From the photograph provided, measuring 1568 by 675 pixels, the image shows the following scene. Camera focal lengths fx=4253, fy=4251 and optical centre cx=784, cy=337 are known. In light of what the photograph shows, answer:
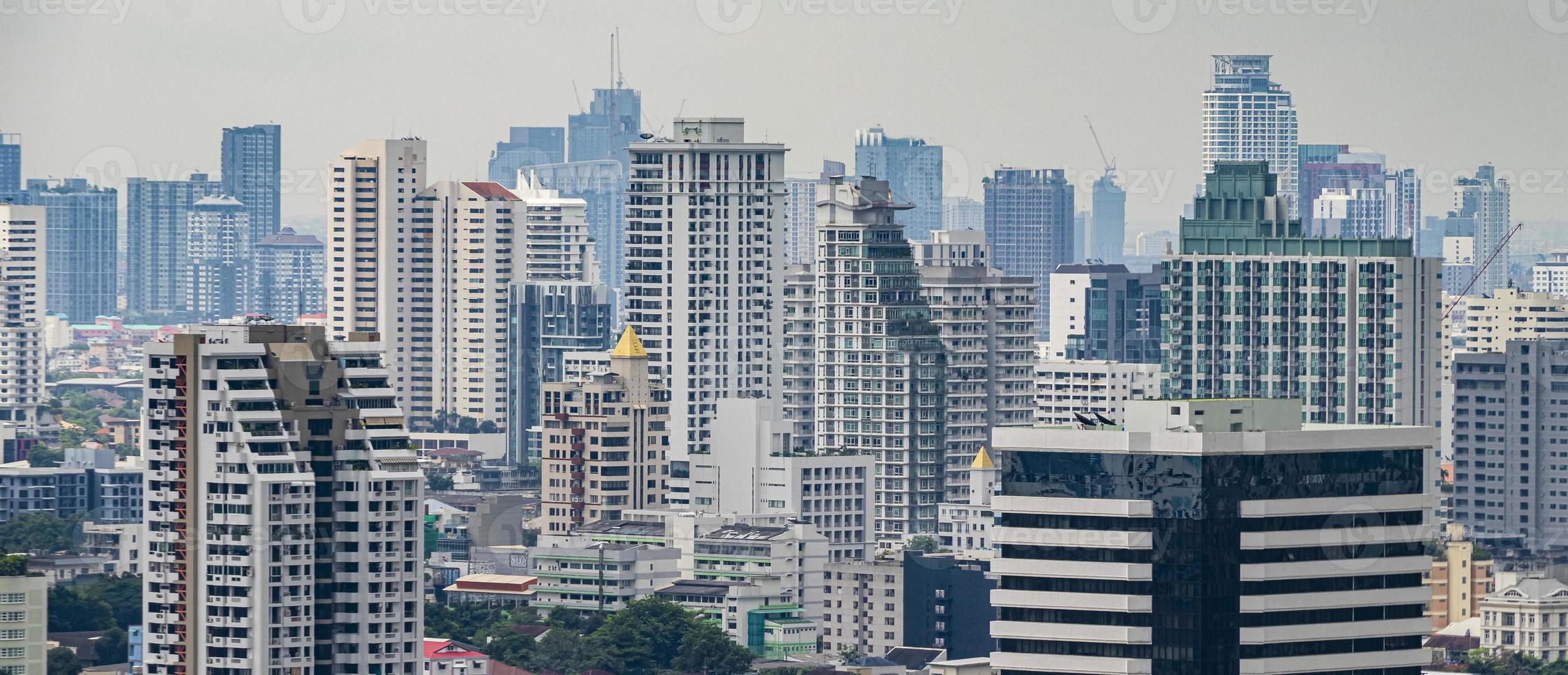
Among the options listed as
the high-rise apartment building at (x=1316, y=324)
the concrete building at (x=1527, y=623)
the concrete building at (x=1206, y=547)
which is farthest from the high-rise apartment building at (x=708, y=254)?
the concrete building at (x=1206, y=547)

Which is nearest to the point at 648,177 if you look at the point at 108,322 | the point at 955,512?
the point at 955,512

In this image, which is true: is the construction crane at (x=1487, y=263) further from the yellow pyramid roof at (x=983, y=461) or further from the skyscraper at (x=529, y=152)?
Result: the skyscraper at (x=529, y=152)

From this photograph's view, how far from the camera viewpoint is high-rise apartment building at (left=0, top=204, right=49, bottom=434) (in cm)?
14212

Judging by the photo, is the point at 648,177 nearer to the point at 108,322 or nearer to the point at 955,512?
the point at 955,512

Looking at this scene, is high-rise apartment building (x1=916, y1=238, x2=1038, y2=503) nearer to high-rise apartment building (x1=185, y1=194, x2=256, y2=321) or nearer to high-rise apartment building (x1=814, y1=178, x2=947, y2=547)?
high-rise apartment building (x1=814, y1=178, x2=947, y2=547)

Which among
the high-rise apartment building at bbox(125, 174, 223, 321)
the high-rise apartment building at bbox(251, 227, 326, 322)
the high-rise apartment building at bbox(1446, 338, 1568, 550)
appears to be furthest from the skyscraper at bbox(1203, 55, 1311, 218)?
the high-rise apartment building at bbox(125, 174, 223, 321)

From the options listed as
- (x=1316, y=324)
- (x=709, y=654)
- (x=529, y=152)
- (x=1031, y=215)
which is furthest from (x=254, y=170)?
(x=709, y=654)

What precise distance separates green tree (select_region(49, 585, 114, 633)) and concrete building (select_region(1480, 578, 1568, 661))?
30.6m

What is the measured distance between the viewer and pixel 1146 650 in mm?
56719

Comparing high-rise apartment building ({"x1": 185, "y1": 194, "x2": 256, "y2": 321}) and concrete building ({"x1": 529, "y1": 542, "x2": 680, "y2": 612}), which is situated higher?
high-rise apartment building ({"x1": 185, "y1": 194, "x2": 256, "y2": 321})

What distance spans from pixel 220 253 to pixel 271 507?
4028 inches

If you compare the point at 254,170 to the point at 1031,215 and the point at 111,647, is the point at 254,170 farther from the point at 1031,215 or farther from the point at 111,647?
the point at 111,647

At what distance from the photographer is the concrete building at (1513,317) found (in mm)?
128750

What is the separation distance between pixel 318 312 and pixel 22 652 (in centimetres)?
8414
